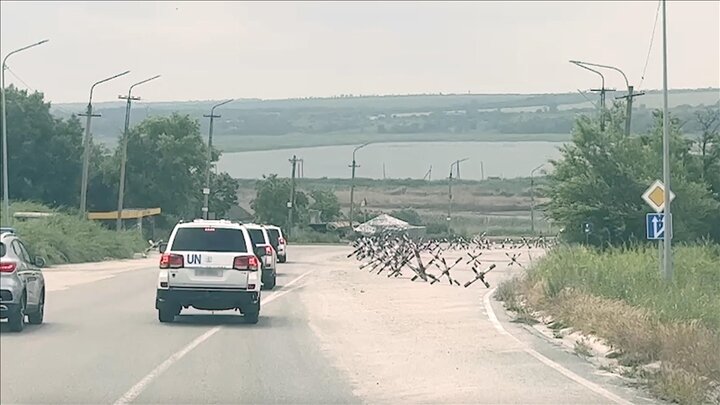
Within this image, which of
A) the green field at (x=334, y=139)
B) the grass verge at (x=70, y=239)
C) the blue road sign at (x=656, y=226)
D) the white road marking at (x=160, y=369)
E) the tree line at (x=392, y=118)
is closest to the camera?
the white road marking at (x=160, y=369)

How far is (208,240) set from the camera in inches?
875

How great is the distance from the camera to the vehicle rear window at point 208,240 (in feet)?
72.0

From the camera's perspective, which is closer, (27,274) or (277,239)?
(27,274)

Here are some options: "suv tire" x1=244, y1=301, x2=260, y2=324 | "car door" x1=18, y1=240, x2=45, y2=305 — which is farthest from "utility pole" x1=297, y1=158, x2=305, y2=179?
"car door" x1=18, y1=240, x2=45, y2=305

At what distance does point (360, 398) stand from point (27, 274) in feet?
26.6

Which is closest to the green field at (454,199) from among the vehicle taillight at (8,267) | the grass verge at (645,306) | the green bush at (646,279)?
the green bush at (646,279)

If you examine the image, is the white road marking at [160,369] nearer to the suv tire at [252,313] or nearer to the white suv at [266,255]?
the suv tire at [252,313]

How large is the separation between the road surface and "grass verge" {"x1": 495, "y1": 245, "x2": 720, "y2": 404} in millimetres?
734

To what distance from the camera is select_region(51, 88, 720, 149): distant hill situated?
103m

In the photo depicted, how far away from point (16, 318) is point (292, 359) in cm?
444

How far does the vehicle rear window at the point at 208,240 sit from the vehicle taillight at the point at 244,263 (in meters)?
0.24

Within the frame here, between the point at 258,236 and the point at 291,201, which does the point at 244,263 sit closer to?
the point at 258,236

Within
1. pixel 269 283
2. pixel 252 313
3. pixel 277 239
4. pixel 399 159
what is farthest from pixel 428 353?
pixel 399 159

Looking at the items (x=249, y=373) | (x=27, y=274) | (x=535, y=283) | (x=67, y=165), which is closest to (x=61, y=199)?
(x=67, y=165)
